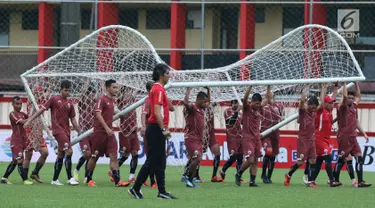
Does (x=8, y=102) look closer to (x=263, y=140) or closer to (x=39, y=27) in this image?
(x=39, y=27)

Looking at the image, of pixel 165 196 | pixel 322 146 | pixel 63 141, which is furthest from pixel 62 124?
pixel 322 146

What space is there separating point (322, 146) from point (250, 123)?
1371 millimetres

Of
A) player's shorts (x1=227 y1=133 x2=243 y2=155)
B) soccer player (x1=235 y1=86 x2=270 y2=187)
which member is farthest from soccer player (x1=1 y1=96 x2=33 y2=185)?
player's shorts (x1=227 y1=133 x2=243 y2=155)

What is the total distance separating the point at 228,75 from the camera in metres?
20.4

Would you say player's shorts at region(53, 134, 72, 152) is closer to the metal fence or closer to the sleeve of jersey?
the sleeve of jersey

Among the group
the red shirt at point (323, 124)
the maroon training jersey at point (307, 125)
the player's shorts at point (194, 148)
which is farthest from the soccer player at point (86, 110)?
the red shirt at point (323, 124)

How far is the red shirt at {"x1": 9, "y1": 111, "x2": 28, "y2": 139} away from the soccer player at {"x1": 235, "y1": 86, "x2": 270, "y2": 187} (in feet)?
13.2

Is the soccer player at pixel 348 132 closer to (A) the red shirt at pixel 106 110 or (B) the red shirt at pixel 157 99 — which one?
(A) the red shirt at pixel 106 110

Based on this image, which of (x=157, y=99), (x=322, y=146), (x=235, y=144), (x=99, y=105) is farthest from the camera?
(x=235, y=144)

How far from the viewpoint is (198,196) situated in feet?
47.5

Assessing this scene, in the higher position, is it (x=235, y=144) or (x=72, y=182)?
(x=235, y=144)

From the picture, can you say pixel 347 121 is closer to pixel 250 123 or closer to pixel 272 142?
pixel 250 123

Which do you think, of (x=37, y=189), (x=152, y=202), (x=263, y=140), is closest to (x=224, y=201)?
(x=152, y=202)

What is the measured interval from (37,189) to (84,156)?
249 cm
